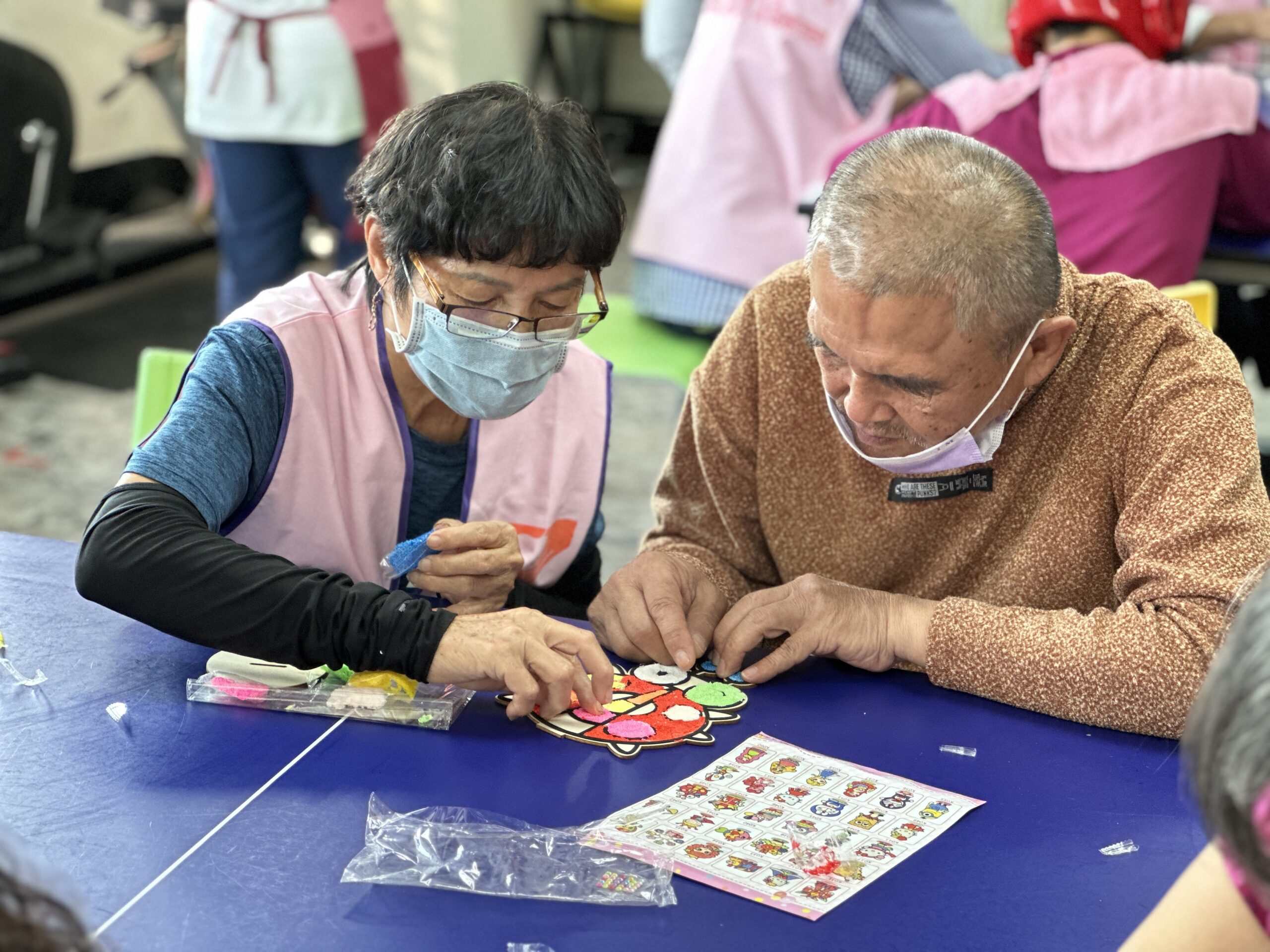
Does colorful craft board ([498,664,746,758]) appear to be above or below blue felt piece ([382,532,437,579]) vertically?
below

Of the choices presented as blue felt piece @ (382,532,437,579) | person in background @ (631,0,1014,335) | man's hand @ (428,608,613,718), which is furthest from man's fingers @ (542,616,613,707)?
person in background @ (631,0,1014,335)

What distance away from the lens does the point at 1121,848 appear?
1.26m

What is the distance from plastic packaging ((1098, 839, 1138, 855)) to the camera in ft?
4.10

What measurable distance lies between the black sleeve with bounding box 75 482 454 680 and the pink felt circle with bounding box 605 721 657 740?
199mm

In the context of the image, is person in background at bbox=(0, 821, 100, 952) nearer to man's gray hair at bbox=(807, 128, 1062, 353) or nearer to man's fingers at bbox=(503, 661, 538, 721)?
man's fingers at bbox=(503, 661, 538, 721)

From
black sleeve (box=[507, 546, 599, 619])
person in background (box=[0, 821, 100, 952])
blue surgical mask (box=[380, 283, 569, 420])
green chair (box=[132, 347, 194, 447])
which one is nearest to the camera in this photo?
person in background (box=[0, 821, 100, 952])

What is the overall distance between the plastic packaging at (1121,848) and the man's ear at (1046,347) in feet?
1.88

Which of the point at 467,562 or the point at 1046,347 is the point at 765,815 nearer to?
the point at 467,562

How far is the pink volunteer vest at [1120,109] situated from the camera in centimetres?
290

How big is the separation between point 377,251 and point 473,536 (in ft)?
1.26

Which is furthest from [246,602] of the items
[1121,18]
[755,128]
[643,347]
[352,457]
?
[1121,18]

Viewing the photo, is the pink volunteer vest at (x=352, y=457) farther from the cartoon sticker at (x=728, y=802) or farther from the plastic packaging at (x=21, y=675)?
the cartoon sticker at (x=728, y=802)

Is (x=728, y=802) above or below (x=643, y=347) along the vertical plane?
above

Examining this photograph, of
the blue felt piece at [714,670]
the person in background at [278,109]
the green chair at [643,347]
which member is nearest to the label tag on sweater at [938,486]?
the blue felt piece at [714,670]
